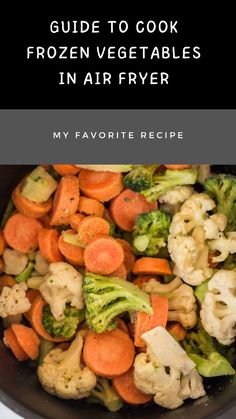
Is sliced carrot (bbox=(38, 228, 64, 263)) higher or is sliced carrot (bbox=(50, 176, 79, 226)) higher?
sliced carrot (bbox=(50, 176, 79, 226))

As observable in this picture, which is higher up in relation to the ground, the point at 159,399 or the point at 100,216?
the point at 100,216

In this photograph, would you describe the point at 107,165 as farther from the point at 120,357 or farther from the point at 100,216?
the point at 120,357

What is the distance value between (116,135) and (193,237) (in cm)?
37

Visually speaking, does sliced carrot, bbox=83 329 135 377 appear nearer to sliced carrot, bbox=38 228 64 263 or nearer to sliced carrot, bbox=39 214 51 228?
sliced carrot, bbox=38 228 64 263

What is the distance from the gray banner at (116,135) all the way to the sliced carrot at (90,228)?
0.58ft

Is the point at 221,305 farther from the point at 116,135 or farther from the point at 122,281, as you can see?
the point at 116,135

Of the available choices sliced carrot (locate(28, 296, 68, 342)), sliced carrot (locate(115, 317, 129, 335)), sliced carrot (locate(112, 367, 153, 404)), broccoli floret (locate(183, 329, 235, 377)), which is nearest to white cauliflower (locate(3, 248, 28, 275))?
sliced carrot (locate(28, 296, 68, 342))

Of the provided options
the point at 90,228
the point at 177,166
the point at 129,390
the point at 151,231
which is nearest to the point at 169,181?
the point at 177,166

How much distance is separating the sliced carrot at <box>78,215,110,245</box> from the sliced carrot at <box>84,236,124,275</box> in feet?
0.10

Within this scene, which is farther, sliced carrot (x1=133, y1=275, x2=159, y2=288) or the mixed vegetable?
sliced carrot (x1=133, y1=275, x2=159, y2=288)

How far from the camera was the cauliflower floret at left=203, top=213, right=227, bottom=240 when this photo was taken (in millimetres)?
2062

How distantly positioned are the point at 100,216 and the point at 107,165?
0.54 ft
